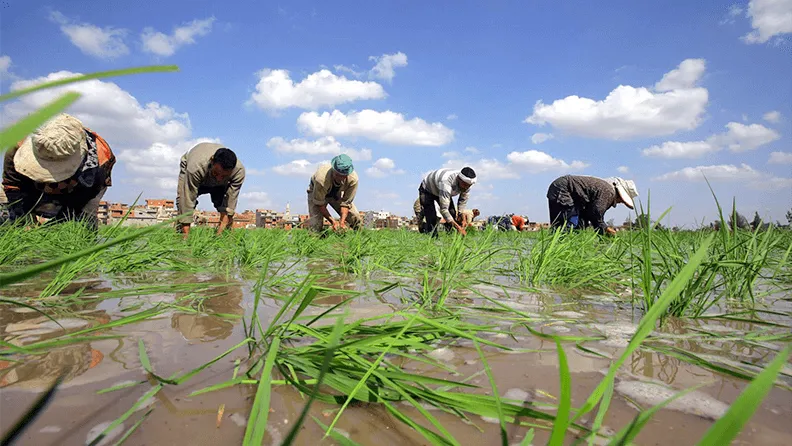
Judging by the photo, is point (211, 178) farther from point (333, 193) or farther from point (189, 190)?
point (333, 193)

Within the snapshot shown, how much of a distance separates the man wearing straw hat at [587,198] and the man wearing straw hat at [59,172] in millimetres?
5294

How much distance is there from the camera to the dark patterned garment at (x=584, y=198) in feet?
18.4

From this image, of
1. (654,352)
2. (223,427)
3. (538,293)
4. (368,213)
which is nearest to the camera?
(223,427)

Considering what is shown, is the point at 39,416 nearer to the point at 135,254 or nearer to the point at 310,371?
the point at 310,371

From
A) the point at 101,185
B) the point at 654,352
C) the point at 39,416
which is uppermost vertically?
the point at 101,185

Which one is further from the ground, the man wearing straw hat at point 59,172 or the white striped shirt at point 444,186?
the white striped shirt at point 444,186

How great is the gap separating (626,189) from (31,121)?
6.97 meters

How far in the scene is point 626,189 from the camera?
6.08 meters

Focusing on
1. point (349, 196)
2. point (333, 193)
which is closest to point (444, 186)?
point (349, 196)

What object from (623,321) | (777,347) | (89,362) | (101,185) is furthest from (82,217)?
(777,347)

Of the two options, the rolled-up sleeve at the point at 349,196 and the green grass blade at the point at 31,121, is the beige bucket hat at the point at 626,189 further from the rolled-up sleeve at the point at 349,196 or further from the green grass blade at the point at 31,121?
the green grass blade at the point at 31,121

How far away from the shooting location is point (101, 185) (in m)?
3.61

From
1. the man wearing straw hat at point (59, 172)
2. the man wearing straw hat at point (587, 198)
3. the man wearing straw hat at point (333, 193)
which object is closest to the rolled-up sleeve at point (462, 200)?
the man wearing straw hat at point (587, 198)

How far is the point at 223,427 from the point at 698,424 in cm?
75
